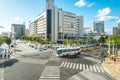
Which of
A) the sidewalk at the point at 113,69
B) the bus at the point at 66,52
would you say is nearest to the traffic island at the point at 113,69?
the sidewalk at the point at 113,69

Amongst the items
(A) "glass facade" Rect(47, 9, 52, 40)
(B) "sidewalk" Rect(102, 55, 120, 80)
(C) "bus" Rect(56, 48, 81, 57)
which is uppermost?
(A) "glass facade" Rect(47, 9, 52, 40)

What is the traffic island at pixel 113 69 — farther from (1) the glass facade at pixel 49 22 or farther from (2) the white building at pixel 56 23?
(1) the glass facade at pixel 49 22

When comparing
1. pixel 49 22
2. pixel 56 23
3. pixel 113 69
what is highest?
pixel 49 22

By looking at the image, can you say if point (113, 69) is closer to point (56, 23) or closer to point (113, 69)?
point (113, 69)

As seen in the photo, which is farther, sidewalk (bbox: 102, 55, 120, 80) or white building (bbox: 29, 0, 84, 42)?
white building (bbox: 29, 0, 84, 42)

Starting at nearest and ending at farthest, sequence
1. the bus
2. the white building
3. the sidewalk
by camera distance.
→ the sidewalk, the bus, the white building

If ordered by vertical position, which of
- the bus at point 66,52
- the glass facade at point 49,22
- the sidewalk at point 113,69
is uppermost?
the glass facade at point 49,22

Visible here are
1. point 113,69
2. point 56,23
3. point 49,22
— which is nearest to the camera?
point 113,69

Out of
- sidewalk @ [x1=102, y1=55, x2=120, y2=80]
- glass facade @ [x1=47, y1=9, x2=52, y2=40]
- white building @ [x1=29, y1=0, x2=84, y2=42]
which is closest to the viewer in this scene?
sidewalk @ [x1=102, y1=55, x2=120, y2=80]

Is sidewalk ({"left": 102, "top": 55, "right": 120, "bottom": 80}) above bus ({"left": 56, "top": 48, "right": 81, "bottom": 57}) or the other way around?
the other way around

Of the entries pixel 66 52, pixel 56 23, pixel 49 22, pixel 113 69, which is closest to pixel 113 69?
pixel 113 69

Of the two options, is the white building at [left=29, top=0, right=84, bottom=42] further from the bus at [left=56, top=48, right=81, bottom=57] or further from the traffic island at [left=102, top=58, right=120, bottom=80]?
the traffic island at [left=102, top=58, right=120, bottom=80]

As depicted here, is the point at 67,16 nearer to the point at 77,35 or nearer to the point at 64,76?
the point at 77,35

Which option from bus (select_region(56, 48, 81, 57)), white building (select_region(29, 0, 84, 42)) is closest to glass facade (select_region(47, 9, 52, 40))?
white building (select_region(29, 0, 84, 42))
